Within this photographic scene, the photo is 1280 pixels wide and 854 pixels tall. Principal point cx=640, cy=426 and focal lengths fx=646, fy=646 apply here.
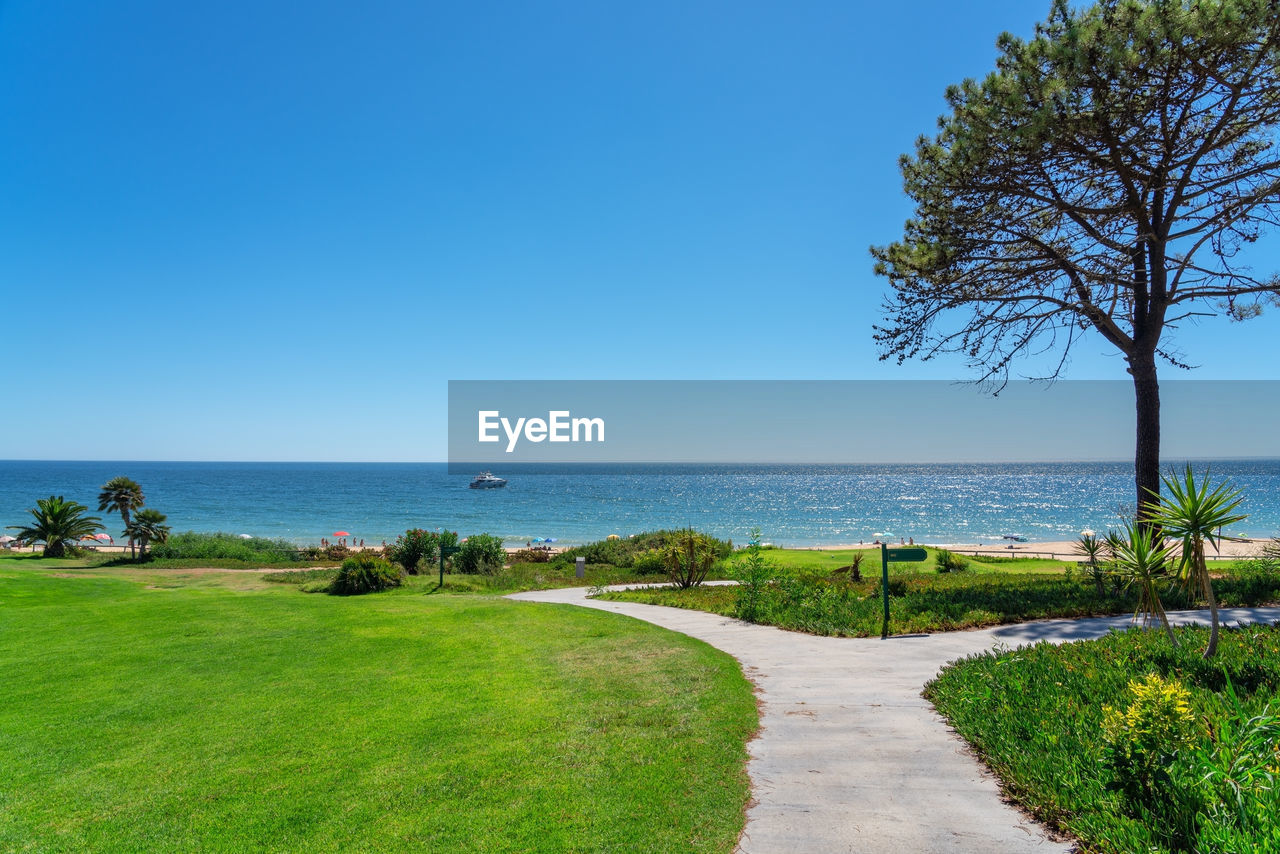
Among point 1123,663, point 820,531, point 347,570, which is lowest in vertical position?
point 820,531

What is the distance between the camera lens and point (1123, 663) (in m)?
6.48

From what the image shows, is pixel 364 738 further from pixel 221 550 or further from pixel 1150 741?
pixel 221 550

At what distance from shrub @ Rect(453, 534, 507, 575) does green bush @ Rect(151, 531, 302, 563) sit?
35.2 ft

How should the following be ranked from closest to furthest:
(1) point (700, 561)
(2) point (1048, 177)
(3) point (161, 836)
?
(3) point (161, 836) → (2) point (1048, 177) → (1) point (700, 561)

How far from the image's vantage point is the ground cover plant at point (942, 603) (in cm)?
1055

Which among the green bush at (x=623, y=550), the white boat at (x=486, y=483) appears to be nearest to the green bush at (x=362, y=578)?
the green bush at (x=623, y=550)

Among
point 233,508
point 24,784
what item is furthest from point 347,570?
point 233,508

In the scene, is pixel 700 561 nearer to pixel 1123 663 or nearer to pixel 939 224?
pixel 939 224

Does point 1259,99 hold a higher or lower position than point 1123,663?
higher

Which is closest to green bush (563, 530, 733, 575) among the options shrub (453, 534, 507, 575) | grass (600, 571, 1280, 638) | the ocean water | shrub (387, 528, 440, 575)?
shrub (453, 534, 507, 575)

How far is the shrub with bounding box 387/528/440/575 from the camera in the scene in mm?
25250

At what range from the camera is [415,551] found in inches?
1002

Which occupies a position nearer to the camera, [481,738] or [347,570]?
[481,738]

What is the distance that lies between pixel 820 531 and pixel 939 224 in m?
52.9
